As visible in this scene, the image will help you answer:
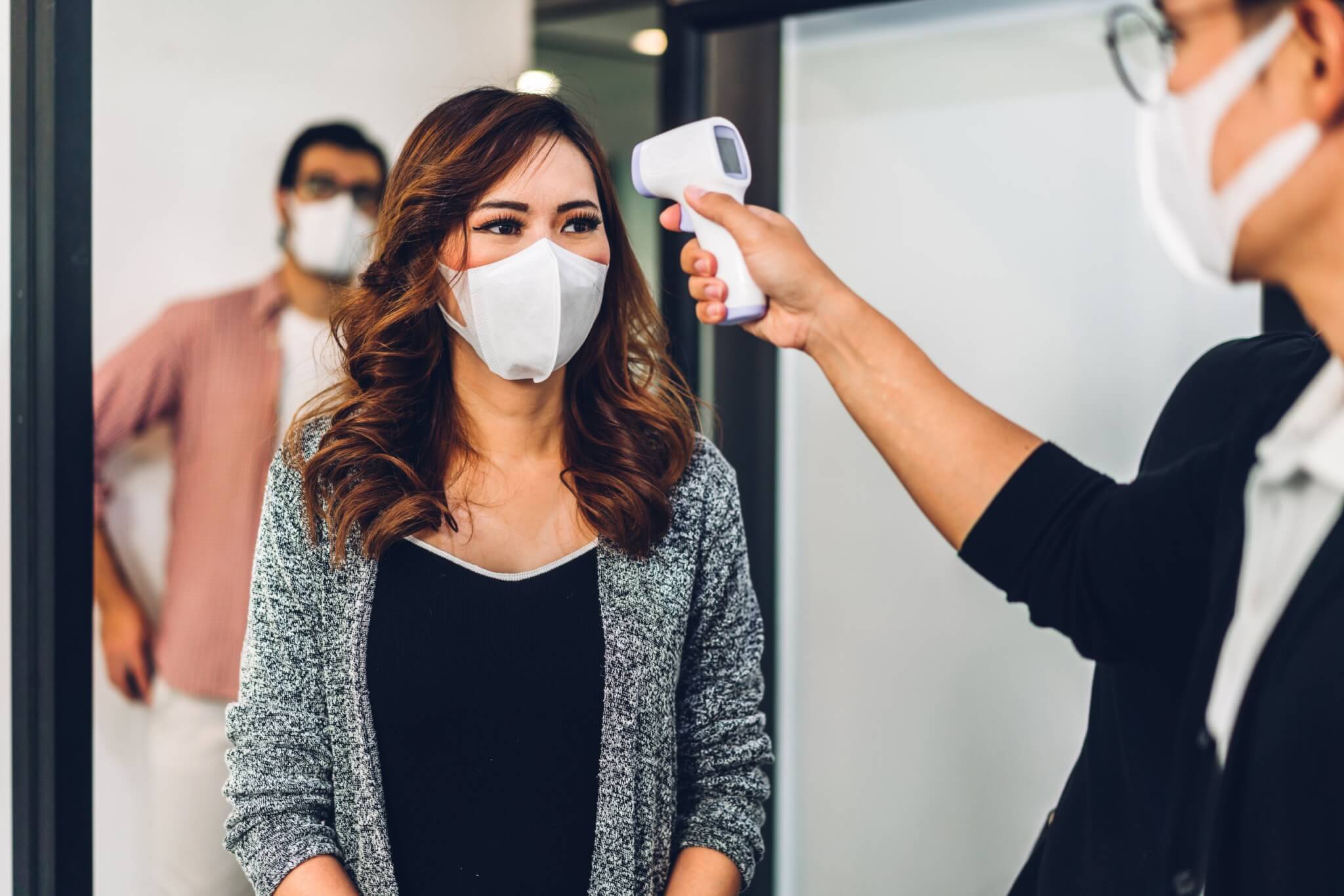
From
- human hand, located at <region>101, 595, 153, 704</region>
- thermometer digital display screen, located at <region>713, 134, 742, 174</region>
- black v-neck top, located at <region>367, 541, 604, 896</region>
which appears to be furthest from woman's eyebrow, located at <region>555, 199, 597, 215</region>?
human hand, located at <region>101, 595, 153, 704</region>

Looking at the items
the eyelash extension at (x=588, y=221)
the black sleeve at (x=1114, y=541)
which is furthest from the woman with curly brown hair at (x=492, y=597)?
the black sleeve at (x=1114, y=541)

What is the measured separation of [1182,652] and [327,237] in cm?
166

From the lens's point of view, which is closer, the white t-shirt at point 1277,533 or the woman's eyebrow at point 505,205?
the white t-shirt at point 1277,533

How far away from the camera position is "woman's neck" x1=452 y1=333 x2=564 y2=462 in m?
1.46

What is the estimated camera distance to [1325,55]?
71 cm

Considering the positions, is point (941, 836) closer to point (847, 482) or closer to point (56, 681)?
point (847, 482)

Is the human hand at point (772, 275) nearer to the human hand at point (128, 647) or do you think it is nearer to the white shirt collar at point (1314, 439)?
the white shirt collar at point (1314, 439)

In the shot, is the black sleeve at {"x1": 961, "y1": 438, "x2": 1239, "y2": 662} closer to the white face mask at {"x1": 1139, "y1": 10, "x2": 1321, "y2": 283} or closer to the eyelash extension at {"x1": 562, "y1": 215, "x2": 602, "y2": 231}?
the white face mask at {"x1": 1139, "y1": 10, "x2": 1321, "y2": 283}

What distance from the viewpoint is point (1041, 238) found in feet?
5.97

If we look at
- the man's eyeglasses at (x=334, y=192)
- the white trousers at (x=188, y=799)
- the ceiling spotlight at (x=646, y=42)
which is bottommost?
the white trousers at (x=188, y=799)

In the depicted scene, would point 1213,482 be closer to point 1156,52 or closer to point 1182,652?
point 1182,652

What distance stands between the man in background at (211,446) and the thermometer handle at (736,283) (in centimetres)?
102

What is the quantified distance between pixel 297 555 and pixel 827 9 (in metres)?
1.20

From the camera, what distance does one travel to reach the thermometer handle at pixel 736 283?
3.32 feet
